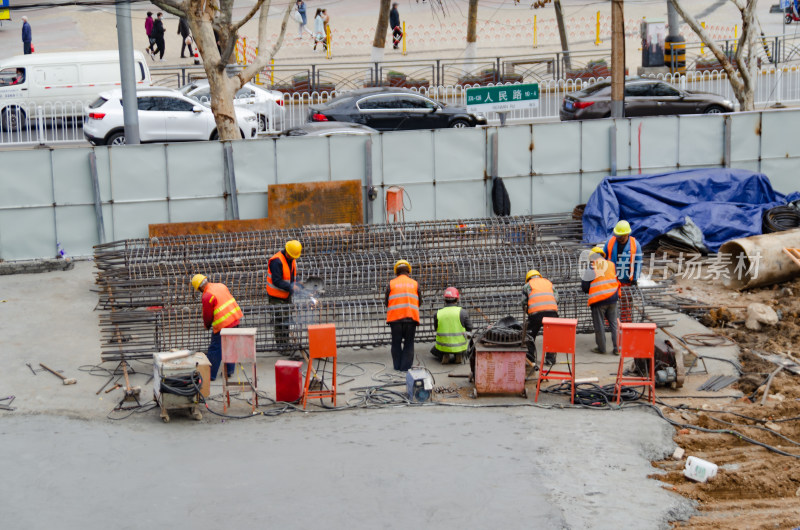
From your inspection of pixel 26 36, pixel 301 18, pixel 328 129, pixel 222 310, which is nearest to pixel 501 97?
pixel 328 129

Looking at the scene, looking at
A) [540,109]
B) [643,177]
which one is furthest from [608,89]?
[643,177]

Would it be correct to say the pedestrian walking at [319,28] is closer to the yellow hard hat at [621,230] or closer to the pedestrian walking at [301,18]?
the pedestrian walking at [301,18]

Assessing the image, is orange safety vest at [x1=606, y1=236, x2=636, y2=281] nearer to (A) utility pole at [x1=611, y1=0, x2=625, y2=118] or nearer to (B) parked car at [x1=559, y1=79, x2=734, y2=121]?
(A) utility pole at [x1=611, y1=0, x2=625, y2=118]

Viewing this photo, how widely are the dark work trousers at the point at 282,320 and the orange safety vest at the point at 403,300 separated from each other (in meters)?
1.60

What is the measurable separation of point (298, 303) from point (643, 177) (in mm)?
9039

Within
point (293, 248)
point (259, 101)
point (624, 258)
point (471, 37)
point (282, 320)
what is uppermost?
point (471, 37)

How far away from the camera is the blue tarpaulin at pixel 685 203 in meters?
18.6

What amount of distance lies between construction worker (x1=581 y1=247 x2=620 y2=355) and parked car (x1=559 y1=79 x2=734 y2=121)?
1380 centimetres

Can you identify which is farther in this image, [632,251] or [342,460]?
[632,251]

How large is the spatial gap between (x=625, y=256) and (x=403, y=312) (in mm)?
3629

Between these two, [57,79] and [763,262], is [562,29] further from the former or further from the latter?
[763,262]

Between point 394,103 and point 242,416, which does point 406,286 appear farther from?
point 394,103

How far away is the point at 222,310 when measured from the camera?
12539 millimetres

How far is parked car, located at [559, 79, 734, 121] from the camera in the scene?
26.7m
